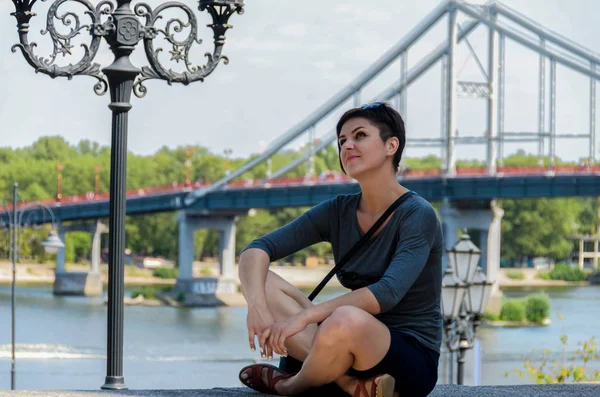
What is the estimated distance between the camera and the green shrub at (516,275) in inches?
2667

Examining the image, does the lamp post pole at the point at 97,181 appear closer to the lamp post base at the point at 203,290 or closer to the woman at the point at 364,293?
the lamp post base at the point at 203,290

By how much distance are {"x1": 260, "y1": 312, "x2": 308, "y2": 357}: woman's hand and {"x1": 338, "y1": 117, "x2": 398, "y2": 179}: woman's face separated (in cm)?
51

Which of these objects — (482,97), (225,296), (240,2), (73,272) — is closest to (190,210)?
(225,296)

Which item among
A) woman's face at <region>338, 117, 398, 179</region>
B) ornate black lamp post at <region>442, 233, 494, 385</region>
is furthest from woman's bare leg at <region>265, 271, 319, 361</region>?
ornate black lamp post at <region>442, 233, 494, 385</region>

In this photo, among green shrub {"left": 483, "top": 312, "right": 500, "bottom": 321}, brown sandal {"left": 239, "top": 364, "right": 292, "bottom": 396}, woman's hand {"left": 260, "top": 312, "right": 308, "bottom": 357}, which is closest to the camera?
woman's hand {"left": 260, "top": 312, "right": 308, "bottom": 357}

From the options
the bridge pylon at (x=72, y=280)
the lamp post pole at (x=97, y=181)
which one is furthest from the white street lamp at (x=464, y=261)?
the lamp post pole at (x=97, y=181)

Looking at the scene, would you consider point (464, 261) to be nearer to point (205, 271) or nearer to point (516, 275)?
point (205, 271)

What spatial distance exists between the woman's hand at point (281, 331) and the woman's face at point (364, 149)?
1.66 feet

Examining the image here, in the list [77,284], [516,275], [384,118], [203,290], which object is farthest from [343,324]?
[516,275]

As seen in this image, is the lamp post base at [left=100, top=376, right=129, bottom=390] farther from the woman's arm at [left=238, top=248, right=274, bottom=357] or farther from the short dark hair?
the short dark hair

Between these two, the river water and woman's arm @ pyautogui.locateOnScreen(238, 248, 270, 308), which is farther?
the river water

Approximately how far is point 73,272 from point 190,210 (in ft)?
26.9

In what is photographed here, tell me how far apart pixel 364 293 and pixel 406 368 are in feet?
0.89

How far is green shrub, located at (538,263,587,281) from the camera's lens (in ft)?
228
